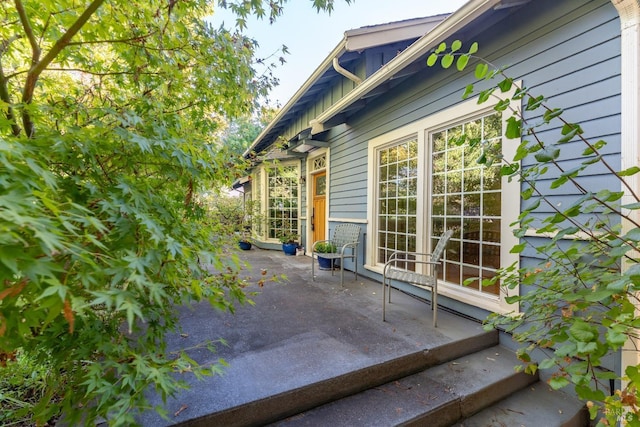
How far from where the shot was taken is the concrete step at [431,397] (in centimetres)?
161

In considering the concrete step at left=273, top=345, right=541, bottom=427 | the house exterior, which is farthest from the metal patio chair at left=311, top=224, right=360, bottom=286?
the concrete step at left=273, top=345, right=541, bottom=427

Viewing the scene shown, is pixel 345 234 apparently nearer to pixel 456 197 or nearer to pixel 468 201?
pixel 456 197

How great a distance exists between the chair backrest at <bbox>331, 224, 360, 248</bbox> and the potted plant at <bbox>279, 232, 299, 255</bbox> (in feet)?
6.93

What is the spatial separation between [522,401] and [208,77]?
338 centimetres

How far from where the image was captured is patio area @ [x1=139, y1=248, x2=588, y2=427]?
5.17 ft

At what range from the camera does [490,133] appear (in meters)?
2.65

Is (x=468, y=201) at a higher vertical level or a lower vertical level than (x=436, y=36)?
lower

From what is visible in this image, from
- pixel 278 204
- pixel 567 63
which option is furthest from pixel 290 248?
pixel 567 63

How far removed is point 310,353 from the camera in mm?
2096

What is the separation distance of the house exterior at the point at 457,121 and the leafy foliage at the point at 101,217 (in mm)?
1114

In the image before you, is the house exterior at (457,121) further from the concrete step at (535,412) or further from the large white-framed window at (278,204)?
the large white-framed window at (278,204)

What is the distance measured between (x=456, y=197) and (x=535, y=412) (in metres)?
1.94

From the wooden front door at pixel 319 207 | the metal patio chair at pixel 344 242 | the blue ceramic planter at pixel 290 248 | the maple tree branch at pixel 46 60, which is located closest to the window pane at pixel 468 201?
the metal patio chair at pixel 344 242

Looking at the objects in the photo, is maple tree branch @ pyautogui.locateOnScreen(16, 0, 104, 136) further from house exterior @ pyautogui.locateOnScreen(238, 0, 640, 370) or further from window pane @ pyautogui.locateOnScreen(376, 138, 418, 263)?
window pane @ pyautogui.locateOnScreen(376, 138, 418, 263)
